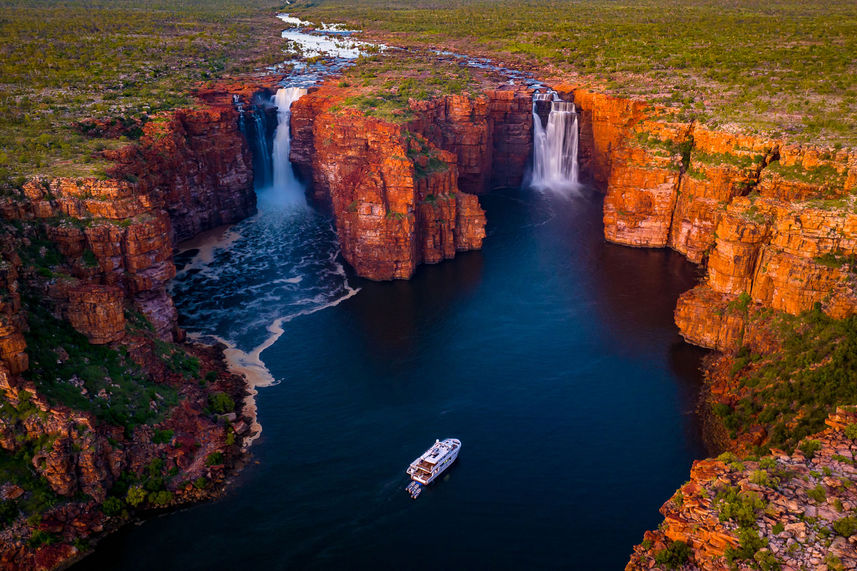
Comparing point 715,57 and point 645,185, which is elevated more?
point 715,57

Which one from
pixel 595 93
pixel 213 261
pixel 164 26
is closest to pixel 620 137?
pixel 595 93

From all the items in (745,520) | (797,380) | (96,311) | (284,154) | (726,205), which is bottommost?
(797,380)

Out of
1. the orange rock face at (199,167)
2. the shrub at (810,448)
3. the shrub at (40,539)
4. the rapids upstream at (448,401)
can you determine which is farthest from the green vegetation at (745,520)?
the orange rock face at (199,167)

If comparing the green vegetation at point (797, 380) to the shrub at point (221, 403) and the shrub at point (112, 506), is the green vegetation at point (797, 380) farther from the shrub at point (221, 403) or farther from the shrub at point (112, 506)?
the shrub at point (112, 506)

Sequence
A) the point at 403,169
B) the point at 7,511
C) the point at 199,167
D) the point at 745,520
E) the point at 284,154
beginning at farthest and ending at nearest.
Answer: the point at 284,154 < the point at 199,167 < the point at 403,169 < the point at 7,511 < the point at 745,520

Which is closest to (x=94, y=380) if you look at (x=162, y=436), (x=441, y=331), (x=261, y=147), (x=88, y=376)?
(x=88, y=376)

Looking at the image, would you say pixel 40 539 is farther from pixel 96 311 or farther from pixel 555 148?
pixel 555 148

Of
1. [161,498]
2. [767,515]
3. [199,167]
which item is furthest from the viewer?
[199,167]

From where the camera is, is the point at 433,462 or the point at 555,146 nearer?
the point at 433,462

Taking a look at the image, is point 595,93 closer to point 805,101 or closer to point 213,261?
point 805,101
